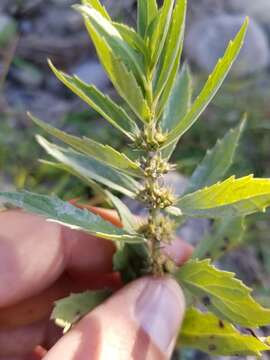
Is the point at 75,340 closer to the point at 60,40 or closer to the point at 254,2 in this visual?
the point at 60,40

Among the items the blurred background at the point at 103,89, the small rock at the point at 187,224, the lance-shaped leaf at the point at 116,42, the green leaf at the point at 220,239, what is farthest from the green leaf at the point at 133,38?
the small rock at the point at 187,224

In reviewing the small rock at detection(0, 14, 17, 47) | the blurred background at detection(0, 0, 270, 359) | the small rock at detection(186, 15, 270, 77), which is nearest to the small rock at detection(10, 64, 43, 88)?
the blurred background at detection(0, 0, 270, 359)

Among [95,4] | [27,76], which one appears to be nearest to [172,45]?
[95,4]

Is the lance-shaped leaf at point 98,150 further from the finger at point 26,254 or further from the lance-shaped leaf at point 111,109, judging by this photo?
the finger at point 26,254

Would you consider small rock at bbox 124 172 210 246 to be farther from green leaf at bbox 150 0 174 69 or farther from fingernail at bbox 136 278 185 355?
green leaf at bbox 150 0 174 69

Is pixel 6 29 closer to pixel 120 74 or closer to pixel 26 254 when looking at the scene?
pixel 26 254

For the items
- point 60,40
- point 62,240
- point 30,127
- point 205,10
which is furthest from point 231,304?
point 205,10
